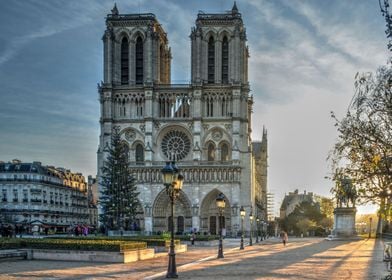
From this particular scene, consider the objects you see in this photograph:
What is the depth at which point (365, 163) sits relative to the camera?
1820 centimetres

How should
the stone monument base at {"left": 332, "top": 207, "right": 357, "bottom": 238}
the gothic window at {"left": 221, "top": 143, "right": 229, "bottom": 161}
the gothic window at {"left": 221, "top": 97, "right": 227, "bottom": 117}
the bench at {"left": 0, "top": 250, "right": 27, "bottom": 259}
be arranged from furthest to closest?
the gothic window at {"left": 221, "top": 143, "right": 229, "bottom": 161}, the gothic window at {"left": 221, "top": 97, "right": 227, "bottom": 117}, the stone monument base at {"left": 332, "top": 207, "right": 357, "bottom": 238}, the bench at {"left": 0, "top": 250, "right": 27, "bottom": 259}

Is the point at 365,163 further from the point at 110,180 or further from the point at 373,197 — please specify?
the point at 110,180

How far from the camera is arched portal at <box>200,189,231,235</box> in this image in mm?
93250

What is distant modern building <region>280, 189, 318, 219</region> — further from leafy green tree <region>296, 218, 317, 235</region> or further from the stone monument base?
the stone monument base

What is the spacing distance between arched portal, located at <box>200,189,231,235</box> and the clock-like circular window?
24.4 feet

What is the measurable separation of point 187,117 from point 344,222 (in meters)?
31.0

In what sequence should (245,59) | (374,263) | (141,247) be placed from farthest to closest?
(245,59) < (141,247) < (374,263)

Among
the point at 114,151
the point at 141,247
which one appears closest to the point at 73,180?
the point at 114,151

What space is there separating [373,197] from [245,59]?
82.8 meters

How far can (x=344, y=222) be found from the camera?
74.1 meters

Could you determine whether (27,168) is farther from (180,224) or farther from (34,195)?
(180,224)

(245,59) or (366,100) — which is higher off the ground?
(245,59)

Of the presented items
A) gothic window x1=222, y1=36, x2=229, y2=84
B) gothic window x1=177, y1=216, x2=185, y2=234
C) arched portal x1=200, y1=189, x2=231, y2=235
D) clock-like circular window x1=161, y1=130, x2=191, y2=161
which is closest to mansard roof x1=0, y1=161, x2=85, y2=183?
clock-like circular window x1=161, y1=130, x2=191, y2=161

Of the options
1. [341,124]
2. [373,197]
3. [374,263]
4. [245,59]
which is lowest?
Answer: [374,263]
